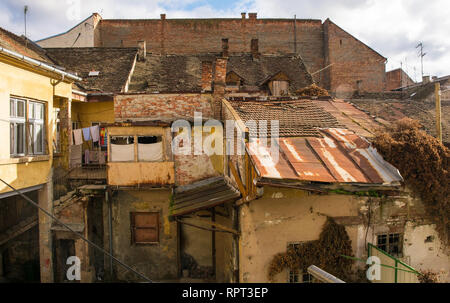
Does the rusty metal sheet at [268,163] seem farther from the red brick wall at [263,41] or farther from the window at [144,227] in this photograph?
the red brick wall at [263,41]

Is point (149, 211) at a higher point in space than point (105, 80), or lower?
lower

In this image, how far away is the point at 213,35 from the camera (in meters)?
29.3

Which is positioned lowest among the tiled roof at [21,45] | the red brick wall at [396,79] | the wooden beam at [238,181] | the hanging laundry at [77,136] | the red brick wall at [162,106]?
the wooden beam at [238,181]

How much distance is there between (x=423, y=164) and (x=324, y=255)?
10.5ft

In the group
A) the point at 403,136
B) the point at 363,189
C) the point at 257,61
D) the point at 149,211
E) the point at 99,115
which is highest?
the point at 257,61

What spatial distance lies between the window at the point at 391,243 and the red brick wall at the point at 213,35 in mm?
24555

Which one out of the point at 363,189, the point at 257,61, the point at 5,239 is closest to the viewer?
the point at 363,189

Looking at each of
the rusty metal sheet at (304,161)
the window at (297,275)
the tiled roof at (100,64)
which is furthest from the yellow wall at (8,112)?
the window at (297,275)

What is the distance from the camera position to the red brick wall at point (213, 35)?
28.9 m

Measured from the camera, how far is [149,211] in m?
12.3

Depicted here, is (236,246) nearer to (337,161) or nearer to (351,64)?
(337,161)
